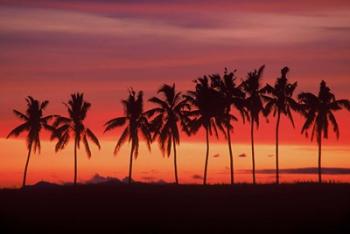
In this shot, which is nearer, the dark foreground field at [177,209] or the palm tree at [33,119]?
the dark foreground field at [177,209]

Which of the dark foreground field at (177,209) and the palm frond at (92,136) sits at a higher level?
the palm frond at (92,136)

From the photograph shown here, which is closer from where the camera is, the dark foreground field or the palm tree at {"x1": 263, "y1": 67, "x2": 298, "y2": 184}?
the dark foreground field

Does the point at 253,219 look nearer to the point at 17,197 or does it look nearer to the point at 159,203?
the point at 159,203

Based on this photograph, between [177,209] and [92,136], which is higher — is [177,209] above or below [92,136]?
below

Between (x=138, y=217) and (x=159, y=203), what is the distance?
12.7m

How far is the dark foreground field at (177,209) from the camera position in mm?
58625

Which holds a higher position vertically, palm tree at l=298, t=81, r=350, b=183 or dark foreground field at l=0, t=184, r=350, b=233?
palm tree at l=298, t=81, r=350, b=183

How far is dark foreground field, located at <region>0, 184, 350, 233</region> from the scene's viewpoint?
58.6 m

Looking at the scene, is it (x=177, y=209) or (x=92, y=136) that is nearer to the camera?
(x=177, y=209)

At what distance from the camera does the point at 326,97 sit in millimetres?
93188

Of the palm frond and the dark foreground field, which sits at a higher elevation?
the palm frond

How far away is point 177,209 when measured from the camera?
72.1 metres

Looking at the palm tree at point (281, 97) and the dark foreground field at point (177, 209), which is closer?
the dark foreground field at point (177, 209)

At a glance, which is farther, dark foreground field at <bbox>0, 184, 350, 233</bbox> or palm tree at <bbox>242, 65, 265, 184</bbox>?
palm tree at <bbox>242, 65, 265, 184</bbox>
